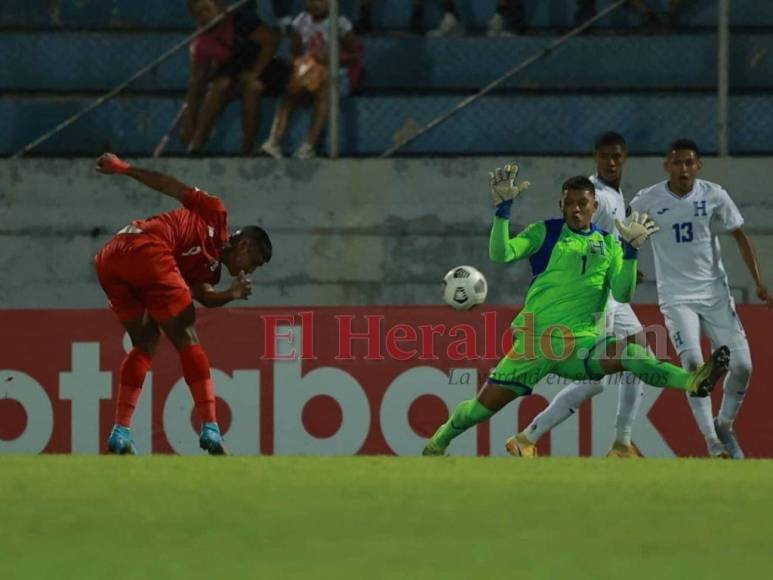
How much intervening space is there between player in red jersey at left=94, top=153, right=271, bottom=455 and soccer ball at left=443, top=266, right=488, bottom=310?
4.09ft

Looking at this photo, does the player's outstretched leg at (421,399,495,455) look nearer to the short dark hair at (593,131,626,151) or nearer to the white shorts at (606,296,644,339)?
the white shorts at (606,296,644,339)

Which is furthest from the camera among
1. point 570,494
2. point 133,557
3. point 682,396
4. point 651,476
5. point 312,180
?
point 312,180

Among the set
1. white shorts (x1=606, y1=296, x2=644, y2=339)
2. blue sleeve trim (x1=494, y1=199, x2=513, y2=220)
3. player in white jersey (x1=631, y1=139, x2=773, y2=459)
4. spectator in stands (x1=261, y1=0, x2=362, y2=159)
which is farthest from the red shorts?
spectator in stands (x1=261, y1=0, x2=362, y2=159)

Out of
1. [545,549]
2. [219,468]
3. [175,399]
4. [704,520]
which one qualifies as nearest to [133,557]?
[545,549]

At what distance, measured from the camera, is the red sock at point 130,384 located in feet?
33.5

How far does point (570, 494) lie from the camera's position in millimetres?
7594

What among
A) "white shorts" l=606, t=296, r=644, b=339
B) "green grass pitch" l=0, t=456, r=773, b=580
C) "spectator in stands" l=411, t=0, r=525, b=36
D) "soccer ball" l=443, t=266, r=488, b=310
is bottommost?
"green grass pitch" l=0, t=456, r=773, b=580

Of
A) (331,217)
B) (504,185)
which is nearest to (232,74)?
(331,217)

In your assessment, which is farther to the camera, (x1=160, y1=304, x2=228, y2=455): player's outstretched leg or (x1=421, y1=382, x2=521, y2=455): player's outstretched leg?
(x1=421, y1=382, x2=521, y2=455): player's outstretched leg

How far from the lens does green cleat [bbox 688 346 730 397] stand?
10.1 meters

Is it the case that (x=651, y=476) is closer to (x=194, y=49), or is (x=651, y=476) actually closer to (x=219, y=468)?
(x=219, y=468)

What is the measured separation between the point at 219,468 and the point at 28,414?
4.74 m

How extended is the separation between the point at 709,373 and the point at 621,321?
1298 millimetres

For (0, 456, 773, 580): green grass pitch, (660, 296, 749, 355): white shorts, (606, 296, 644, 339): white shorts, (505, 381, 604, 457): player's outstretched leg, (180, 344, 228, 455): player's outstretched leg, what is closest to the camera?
(0, 456, 773, 580): green grass pitch
